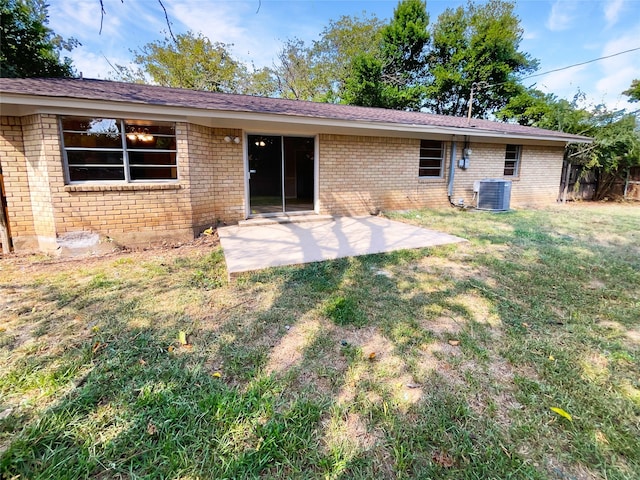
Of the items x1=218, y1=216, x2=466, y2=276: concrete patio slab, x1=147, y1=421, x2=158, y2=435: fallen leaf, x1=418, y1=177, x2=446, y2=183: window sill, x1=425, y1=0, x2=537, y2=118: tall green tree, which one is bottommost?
x1=147, y1=421, x2=158, y2=435: fallen leaf

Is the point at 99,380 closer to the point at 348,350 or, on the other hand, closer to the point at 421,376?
the point at 348,350

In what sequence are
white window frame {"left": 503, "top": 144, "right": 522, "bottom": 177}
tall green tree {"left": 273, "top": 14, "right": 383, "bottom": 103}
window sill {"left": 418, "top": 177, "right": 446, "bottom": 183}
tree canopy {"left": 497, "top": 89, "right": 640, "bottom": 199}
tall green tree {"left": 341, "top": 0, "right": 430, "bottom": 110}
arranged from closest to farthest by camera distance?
window sill {"left": 418, "top": 177, "right": 446, "bottom": 183} → white window frame {"left": 503, "top": 144, "right": 522, "bottom": 177} → tree canopy {"left": 497, "top": 89, "right": 640, "bottom": 199} → tall green tree {"left": 341, "top": 0, "right": 430, "bottom": 110} → tall green tree {"left": 273, "top": 14, "right": 383, "bottom": 103}

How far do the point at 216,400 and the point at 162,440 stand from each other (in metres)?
0.36

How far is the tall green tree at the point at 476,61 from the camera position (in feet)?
68.1

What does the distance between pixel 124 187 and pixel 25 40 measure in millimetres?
12365

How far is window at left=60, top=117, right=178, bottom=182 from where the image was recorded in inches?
218

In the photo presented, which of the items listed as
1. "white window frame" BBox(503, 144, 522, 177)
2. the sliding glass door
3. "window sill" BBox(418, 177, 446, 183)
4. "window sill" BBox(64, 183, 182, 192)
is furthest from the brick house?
the sliding glass door

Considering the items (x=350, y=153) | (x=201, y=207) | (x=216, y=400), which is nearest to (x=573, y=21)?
(x=350, y=153)

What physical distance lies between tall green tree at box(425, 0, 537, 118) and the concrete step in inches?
703

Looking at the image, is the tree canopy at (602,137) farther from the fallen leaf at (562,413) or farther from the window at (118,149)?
the window at (118,149)

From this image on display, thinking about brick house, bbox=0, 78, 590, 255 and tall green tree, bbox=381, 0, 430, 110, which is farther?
tall green tree, bbox=381, 0, 430, 110

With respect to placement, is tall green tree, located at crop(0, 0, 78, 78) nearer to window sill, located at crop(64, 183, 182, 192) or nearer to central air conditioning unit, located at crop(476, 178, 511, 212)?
window sill, located at crop(64, 183, 182, 192)

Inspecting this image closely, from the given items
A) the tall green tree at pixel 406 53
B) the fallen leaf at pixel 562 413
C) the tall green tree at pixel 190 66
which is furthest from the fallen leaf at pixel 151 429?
the tall green tree at pixel 190 66

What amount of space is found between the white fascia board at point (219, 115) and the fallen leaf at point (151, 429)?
5.21 metres
